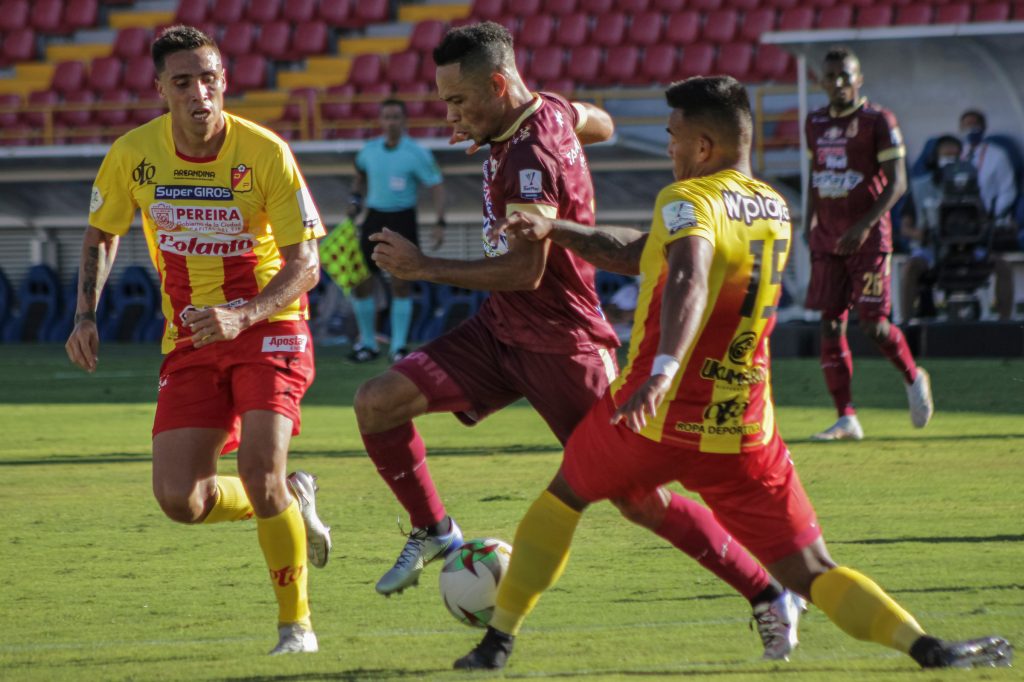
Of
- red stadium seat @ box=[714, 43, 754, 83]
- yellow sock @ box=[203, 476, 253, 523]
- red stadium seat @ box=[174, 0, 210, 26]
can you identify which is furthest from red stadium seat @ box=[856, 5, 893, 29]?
yellow sock @ box=[203, 476, 253, 523]

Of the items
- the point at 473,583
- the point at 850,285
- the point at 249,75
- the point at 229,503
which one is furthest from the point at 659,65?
the point at 473,583

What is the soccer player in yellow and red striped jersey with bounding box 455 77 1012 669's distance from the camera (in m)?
4.32

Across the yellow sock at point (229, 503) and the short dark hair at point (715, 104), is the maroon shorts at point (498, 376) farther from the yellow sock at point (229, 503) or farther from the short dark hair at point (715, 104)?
the short dark hair at point (715, 104)

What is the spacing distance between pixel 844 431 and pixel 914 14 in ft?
38.5

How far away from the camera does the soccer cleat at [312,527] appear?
602 cm

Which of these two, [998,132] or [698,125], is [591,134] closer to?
[698,125]

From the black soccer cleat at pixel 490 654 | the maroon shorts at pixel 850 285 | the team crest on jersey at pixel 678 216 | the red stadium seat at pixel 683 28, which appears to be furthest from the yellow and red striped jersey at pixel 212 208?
the red stadium seat at pixel 683 28

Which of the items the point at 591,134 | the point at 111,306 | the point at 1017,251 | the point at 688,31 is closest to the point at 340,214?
the point at 111,306

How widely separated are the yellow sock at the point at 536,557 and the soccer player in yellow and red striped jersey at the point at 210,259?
96 centimetres

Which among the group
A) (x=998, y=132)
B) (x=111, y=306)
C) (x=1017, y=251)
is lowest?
(x=111, y=306)

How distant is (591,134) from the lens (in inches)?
237

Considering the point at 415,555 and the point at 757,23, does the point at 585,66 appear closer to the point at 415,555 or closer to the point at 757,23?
the point at 757,23

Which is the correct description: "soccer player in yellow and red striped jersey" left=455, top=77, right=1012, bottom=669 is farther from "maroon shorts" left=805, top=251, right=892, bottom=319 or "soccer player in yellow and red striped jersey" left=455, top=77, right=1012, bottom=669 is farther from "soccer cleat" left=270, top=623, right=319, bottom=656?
"maroon shorts" left=805, top=251, right=892, bottom=319

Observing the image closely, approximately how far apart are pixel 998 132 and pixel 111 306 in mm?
11197
